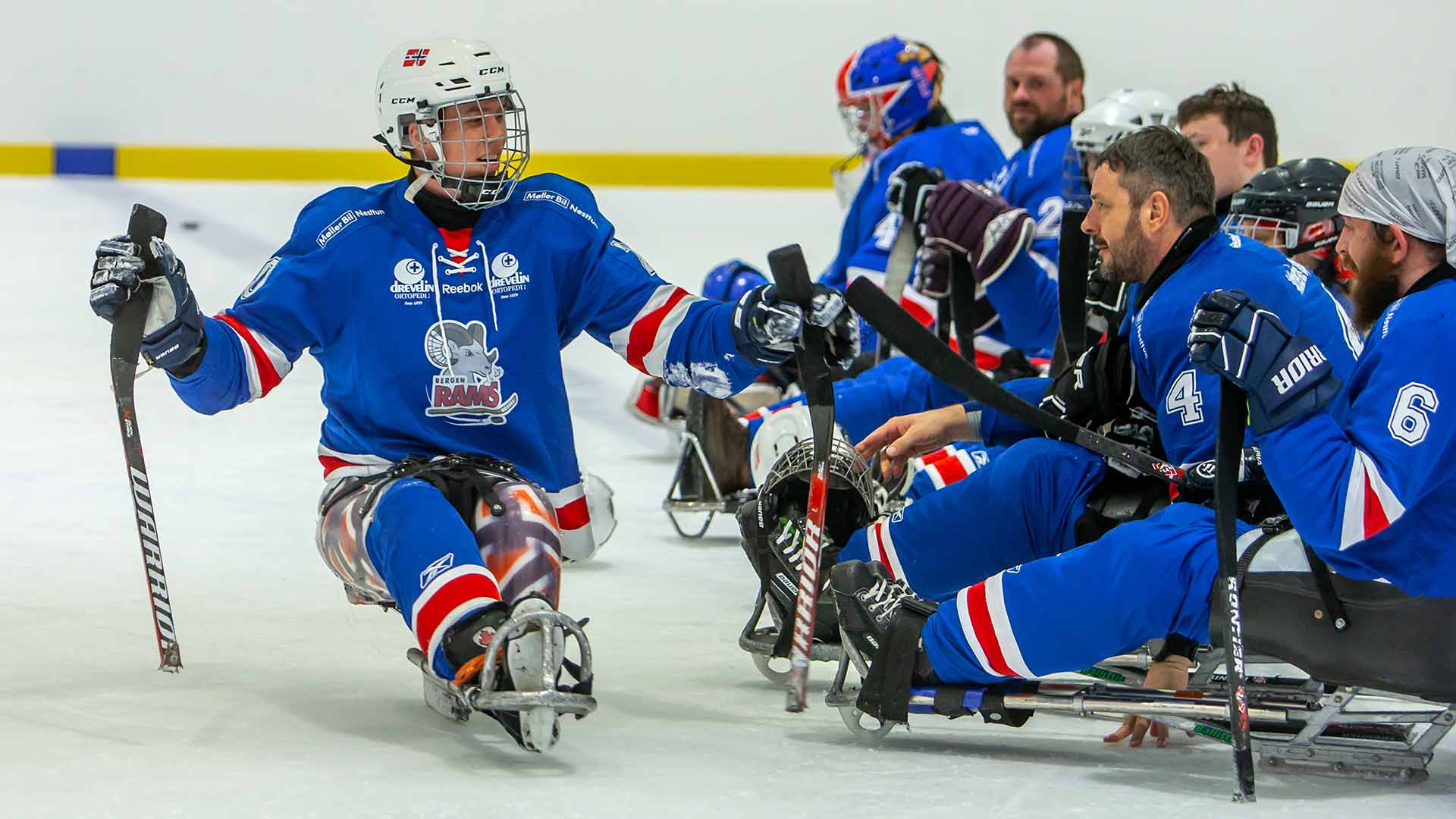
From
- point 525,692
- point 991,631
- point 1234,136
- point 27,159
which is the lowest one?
point 27,159

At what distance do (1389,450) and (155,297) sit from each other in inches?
69.2

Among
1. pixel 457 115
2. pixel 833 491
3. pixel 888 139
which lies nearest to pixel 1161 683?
pixel 833 491

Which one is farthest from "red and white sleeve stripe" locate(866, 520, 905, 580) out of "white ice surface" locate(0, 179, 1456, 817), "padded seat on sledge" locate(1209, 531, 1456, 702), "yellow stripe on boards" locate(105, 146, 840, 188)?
"yellow stripe on boards" locate(105, 146, 840, 188)

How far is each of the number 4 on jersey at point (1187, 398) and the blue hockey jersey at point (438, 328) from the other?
0.66 meters

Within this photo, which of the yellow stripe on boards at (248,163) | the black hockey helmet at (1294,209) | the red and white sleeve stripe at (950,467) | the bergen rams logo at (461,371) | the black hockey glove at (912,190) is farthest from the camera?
the yellow stripe on boards at (248,163)

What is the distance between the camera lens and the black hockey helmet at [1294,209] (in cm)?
347

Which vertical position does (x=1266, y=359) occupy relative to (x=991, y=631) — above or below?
above

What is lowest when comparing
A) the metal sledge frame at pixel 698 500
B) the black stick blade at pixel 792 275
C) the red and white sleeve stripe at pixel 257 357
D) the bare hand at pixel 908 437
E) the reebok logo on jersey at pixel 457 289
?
the metal sledge frame at pixel 698 500

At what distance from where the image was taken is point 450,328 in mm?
2934

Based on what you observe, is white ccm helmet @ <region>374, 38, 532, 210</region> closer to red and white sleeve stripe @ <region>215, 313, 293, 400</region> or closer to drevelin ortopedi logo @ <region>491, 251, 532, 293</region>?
drevelin ortopedi logo @ <region>491, 251, 532, 293</region>

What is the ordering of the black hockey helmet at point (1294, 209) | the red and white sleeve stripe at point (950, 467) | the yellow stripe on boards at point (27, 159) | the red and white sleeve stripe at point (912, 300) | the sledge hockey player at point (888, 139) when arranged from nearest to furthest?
the black hockey helmet at point (1294, 209)
the red and white sleeve stripe at point (950, 467)
the red and white sleeve stripe at point (912, 300)
the sledge hockey player at point (888, 139)
the yellow stripe on boards at point (27, 159)

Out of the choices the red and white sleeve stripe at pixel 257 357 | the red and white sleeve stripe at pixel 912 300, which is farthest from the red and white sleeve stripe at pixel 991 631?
the red and white sleeve stripe at pixel 912 300

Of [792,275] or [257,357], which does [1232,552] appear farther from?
[257,357]

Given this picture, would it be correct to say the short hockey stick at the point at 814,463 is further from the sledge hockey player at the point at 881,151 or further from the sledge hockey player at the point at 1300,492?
the sledge hockey player at the point at 881,151
